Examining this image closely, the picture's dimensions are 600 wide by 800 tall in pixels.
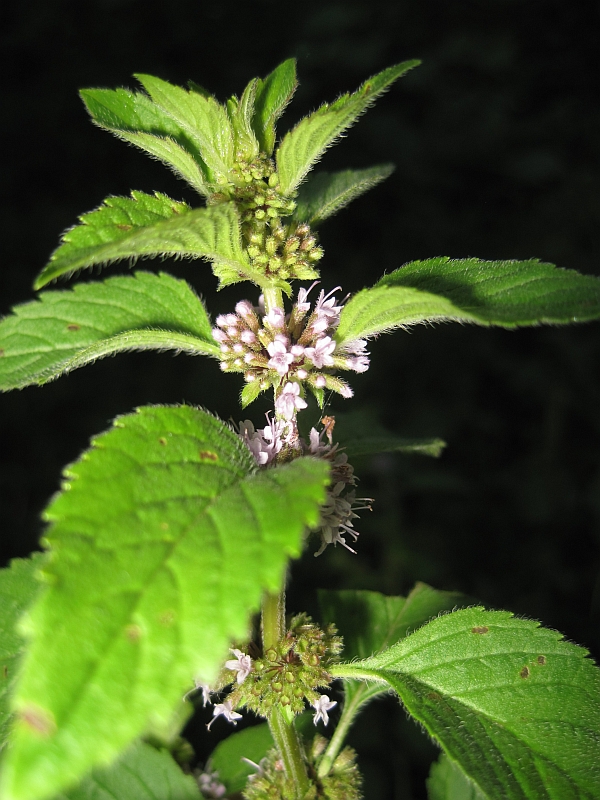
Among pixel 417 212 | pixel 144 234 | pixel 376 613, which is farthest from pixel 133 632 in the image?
pixel 417 212

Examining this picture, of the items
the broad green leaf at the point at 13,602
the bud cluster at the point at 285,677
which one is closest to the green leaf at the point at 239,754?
the bud cluster at the point at 285,677

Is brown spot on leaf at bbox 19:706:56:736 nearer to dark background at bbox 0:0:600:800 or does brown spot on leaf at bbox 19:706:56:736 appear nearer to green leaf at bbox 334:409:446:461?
green leaf at bbox 334:409:446:461

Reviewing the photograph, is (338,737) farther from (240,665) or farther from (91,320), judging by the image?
(91,320)

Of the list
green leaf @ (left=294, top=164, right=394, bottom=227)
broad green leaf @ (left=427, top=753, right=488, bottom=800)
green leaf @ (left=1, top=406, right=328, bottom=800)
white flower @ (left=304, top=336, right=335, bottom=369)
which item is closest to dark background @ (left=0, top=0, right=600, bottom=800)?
broad green leaf @ (left=427, top=753, right=488, bottom=800)

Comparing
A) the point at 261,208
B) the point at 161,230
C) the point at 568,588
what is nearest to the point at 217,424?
the point at 161,230

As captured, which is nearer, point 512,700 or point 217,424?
point 217,424

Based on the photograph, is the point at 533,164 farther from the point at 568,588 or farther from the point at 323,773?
the point at 323,773
